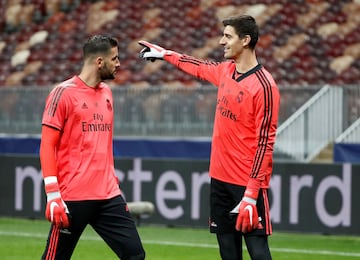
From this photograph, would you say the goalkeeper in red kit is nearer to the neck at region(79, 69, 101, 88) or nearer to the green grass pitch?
the neck at region(79, 69, 101, 88)

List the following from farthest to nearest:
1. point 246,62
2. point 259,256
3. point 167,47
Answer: point 167,47, point 246,62, point 259,256

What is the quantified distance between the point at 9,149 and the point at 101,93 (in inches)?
450

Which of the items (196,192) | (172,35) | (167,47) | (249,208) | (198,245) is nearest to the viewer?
(249,208)

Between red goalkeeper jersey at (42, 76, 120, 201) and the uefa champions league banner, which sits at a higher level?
red goalkeeper jersey at (42, 76, 120, 201)

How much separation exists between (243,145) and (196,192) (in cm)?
869

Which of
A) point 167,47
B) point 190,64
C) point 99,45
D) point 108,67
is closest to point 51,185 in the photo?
point 108,67

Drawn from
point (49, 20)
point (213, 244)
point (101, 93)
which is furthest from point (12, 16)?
point (101, 93)

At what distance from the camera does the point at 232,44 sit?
739 cm

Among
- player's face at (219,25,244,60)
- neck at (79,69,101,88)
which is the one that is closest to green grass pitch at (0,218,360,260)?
neck at (79,69,101,88)

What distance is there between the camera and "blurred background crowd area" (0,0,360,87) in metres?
21.6

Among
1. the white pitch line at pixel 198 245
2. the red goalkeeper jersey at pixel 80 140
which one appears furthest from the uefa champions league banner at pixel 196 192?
the red goalkeeper jersey at pixel 80 140

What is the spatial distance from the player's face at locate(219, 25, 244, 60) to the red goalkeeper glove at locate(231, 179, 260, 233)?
2.94 feet

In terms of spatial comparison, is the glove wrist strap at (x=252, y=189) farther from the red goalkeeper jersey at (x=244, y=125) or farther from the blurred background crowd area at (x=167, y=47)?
the blurred background crowd area at (x=167, y=47)

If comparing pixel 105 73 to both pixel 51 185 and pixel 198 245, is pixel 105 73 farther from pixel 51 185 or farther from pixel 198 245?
pixel 198 245
